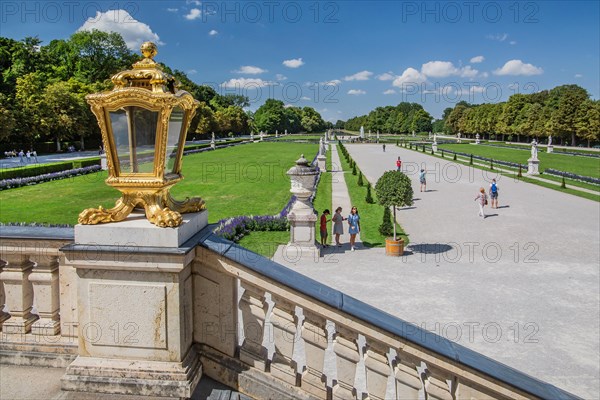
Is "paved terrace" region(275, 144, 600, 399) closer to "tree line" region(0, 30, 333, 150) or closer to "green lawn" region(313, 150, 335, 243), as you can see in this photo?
"green lawn" region(313, 150, 335, 243)

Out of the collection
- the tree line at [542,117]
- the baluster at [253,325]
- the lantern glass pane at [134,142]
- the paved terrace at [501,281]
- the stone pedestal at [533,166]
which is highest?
the tree line at [542,117]

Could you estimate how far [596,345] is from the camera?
8461 millimetres

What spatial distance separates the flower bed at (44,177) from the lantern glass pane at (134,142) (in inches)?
1134

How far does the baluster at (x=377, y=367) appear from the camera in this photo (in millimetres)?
3168

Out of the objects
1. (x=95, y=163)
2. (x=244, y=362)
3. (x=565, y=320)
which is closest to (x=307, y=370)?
(x=244, y=362)

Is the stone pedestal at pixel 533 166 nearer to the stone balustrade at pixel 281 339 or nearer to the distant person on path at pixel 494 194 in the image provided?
the distant person on path at pixel 494 194

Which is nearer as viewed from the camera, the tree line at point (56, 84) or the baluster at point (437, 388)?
the baluster at point (437, 388)

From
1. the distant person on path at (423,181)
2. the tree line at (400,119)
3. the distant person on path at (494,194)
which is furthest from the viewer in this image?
the tree line at (400,119)

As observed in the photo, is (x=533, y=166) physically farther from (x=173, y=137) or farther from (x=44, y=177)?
(x=173, y=137)

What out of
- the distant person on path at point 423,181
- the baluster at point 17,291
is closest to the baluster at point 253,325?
the baluster at point 17,291

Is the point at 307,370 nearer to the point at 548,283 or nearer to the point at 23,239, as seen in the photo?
the point at 23,239

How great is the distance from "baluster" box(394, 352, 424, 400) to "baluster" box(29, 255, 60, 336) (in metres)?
2.49

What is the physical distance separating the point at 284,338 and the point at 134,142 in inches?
63.3

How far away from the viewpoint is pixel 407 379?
3.14 m
